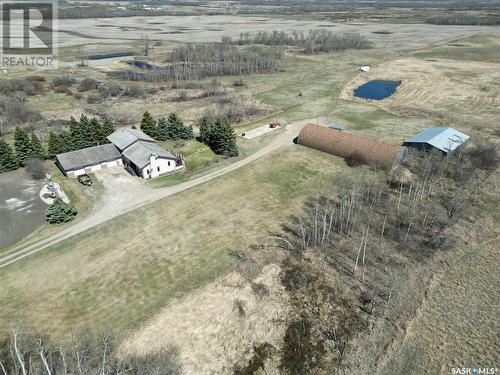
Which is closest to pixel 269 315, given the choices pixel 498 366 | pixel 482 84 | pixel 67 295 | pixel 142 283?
pixel 142 283

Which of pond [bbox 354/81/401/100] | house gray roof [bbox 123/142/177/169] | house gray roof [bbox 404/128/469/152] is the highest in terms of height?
pond [bbox 354/81/401/100]

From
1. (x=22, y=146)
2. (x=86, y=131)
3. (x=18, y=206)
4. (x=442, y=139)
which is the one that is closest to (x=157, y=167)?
(x=86, y=131)

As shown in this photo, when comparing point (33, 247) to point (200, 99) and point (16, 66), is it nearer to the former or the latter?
point (200, 99)

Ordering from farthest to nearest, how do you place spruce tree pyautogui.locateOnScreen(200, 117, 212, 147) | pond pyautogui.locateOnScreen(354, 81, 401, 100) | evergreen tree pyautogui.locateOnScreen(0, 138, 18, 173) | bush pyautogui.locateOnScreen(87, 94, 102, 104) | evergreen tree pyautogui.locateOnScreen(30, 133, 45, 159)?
pond pyautogui.locateOnScreen(354, 81, 401, 100) → bush pyautogui.locateOnScreen(87, 94, 102, 104) → spruce tree pyautogui.locateOnScreen(200, 117, 212, 147) → evergreen tree pyautogui.locateOnScreen(30, 133, 45, 159) → evergreen tree pyautogui.locateOnScreen(0, 138, 18, 173)

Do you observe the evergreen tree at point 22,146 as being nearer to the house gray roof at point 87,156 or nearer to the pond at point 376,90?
the house gray roof at point 87,156

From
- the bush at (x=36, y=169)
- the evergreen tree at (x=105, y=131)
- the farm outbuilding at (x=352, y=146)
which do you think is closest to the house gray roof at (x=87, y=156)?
the bush at (x=36, y=169)

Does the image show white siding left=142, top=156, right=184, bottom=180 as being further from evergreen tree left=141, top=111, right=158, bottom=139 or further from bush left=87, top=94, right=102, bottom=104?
bush left=87, top=94, right=102, bottom=104

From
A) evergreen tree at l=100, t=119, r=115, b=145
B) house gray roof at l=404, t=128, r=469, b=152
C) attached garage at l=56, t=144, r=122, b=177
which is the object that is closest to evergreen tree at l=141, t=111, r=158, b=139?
evergreen tree at l=100, t=119, r=115, b=145
